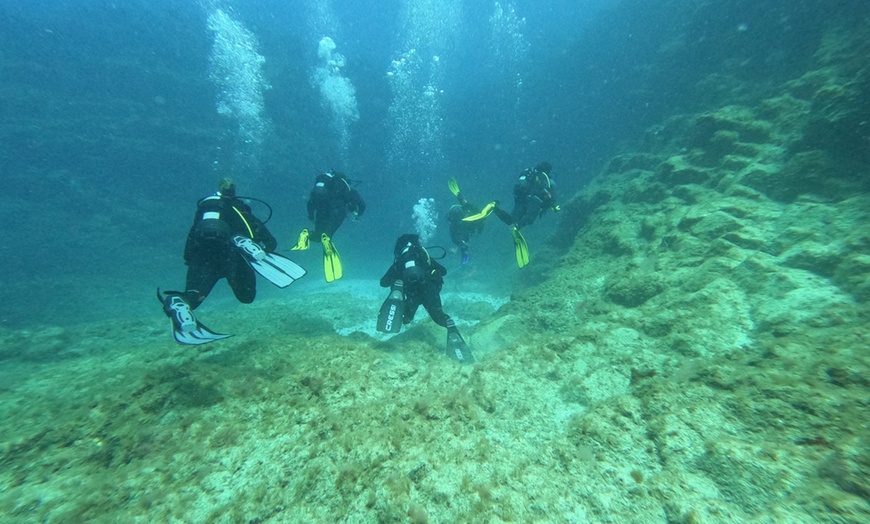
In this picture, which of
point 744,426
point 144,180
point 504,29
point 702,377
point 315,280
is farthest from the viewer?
point 504,29

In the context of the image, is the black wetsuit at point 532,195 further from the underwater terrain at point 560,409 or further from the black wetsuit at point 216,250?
the black wetsuit at point 216,250

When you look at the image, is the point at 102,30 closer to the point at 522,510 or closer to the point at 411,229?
the point at 522,510

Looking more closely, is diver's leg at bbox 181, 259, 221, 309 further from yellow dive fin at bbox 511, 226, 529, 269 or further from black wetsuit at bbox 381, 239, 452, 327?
yellow dive fin at bbox 511, 226, 529, 269

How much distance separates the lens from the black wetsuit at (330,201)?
23.4 feet

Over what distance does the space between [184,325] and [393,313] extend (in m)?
2.48

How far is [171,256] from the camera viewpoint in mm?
18891

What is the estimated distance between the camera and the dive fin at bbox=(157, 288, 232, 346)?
3.43 metres

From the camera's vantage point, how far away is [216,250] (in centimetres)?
412

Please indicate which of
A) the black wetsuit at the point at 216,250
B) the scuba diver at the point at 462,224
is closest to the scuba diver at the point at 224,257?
the black wetsuit at the point at 216,250

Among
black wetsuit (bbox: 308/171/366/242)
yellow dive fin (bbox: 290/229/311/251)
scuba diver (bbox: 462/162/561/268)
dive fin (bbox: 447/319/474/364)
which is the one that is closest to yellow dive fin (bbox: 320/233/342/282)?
yellow dive fin (bbox: 290/229/311/251)

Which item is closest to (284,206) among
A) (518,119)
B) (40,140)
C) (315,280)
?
(315,280)

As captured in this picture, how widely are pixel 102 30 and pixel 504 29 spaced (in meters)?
51.2

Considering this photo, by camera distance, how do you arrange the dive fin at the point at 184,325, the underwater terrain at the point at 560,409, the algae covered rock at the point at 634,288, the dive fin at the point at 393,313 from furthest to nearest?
the dive fin at the point at 393,313 < the algae covered rock at the point at 634,288 < the dive fin at the point at 184,325 < the underwater terrain at the point at 560,409

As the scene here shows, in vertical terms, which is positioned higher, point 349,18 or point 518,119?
point 349,18
